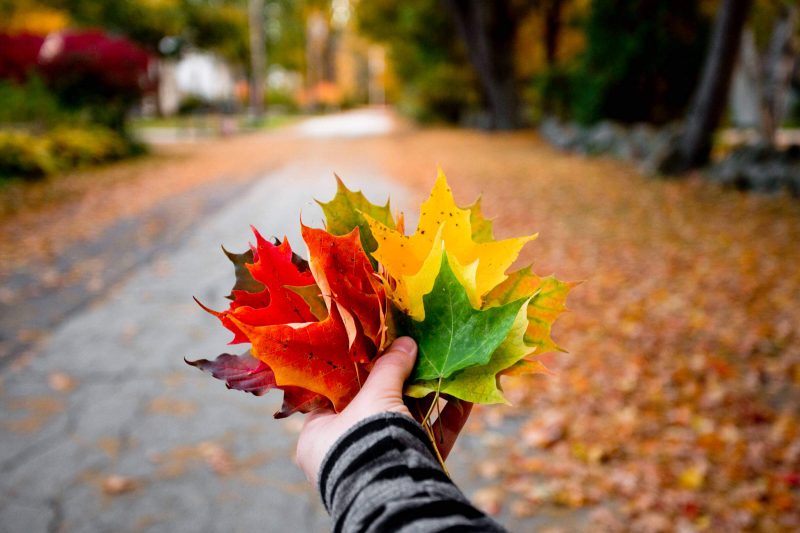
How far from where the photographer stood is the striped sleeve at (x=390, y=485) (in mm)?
733

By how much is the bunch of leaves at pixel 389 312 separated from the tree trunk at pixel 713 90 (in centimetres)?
966

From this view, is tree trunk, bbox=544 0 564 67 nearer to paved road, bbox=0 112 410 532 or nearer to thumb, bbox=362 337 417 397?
paved road, bbox=0 112 410 532

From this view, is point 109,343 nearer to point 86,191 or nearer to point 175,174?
point 86,191

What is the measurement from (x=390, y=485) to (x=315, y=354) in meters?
0.23

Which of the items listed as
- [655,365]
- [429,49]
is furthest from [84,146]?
[429,49]

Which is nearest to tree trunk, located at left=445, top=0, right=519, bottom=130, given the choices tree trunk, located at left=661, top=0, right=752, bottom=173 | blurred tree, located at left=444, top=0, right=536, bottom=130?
blurred tree, located at left=444, top=0, right=536, bottom=130

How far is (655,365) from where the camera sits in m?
3.79

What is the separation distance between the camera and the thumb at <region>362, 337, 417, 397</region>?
2.85ft

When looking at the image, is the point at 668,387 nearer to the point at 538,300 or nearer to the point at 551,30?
the point at 538,300

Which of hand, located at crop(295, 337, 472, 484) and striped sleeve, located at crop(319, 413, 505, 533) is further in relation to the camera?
hand, located at crop(295, 337, 472, 484)

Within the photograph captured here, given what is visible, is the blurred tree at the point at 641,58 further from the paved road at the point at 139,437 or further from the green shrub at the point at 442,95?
the paved road at the point at 139,437

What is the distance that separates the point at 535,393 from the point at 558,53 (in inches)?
786

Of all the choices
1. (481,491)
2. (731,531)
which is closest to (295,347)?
(481,491)

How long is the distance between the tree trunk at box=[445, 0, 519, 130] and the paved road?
16712 millimetres
